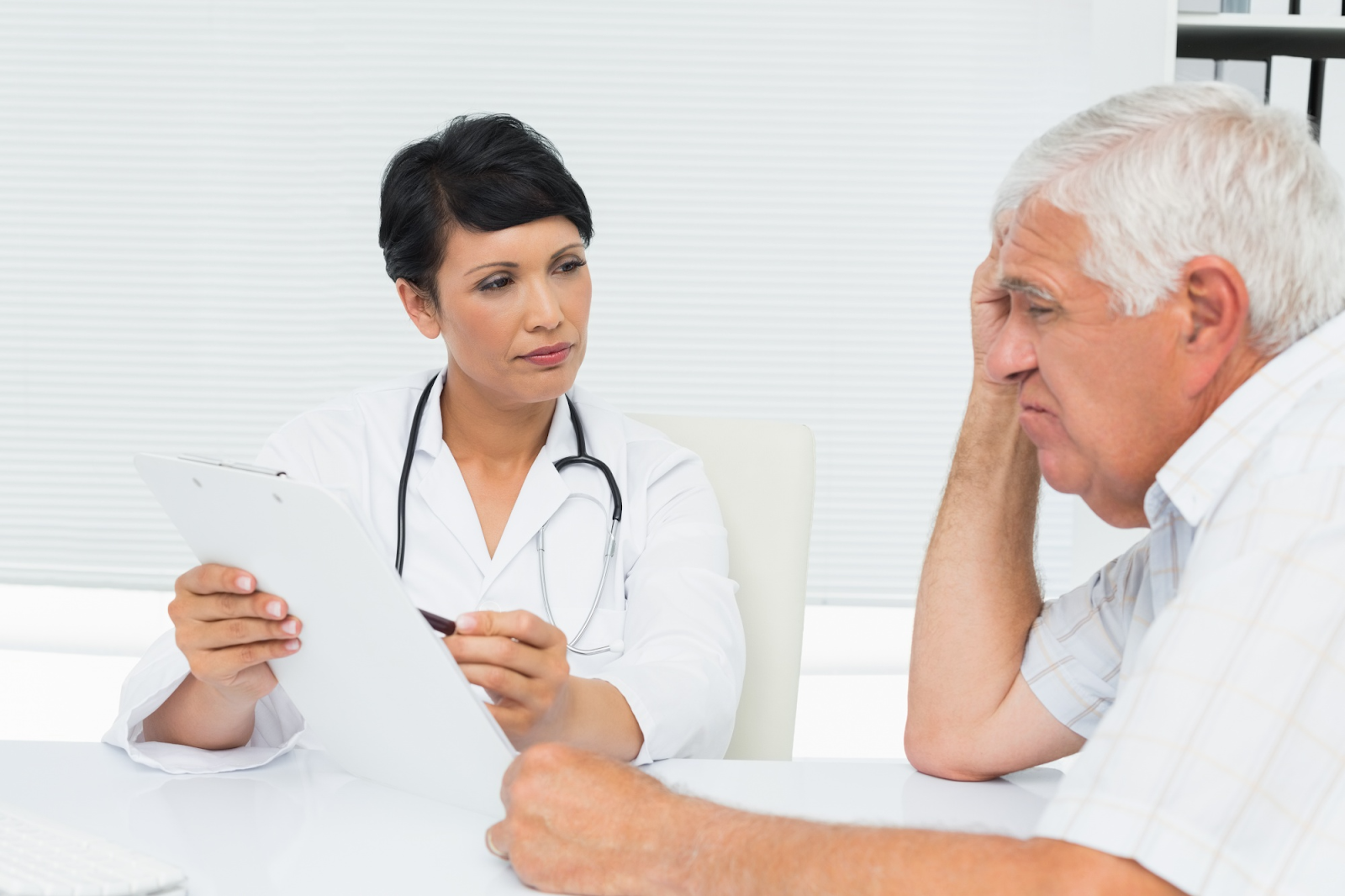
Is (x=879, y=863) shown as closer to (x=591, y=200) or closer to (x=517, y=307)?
(x=517, y=307)

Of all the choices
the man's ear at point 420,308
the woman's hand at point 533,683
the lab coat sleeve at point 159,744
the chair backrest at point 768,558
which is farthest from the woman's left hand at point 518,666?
the man's ear at point 420,308

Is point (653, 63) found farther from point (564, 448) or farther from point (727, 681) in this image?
point (727, 681)

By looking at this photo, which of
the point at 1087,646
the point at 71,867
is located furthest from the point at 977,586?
the point at 71,867

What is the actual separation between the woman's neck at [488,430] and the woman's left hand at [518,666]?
22.1 inches

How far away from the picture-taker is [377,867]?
33.4 inches

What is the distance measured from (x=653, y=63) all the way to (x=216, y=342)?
1.35 m

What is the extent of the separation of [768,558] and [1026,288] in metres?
0.73

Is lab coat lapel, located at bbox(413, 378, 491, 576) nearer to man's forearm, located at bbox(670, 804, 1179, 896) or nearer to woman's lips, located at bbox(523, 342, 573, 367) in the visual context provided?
woman's lips, located at bbox(523, 342, 573, 367)

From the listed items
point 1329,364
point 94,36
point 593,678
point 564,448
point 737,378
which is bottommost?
point 737,378

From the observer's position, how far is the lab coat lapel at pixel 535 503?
1479 millimetres

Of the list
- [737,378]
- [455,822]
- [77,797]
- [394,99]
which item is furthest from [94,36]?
[455,822]

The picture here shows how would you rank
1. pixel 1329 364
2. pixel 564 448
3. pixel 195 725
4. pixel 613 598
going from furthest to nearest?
pixel 564 448, pixel 613 598, pixel 195 725, pixel 1329 364

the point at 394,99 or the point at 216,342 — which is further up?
the point at 394,99

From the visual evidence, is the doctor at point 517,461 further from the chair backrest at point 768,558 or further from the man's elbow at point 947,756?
the man's elbow at point 947,756
